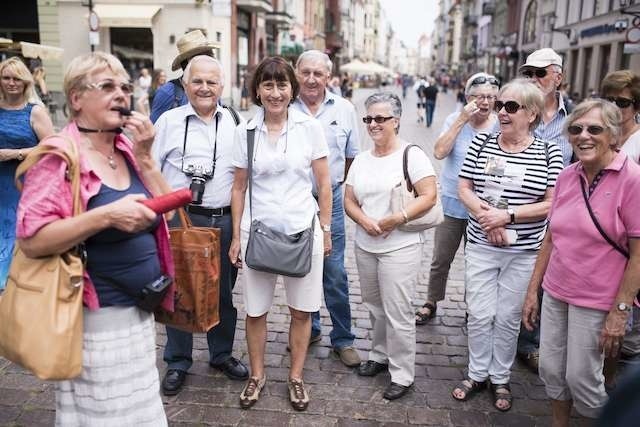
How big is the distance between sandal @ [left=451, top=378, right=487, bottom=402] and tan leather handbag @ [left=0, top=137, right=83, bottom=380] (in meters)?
2.50

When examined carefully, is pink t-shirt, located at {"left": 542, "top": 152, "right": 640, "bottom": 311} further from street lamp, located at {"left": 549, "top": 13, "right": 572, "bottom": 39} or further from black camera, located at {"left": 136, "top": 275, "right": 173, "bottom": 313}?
street lamp, located at {"left": 549, "top": 13, "right": 572, "bottom": 39}

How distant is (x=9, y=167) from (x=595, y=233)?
15.0ft

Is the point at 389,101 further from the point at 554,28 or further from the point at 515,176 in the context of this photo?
the point at 554,28

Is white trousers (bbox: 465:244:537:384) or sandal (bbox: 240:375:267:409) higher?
white trousers (bbox: 465:244:537:384)

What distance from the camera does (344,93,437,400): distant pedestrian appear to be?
359cm

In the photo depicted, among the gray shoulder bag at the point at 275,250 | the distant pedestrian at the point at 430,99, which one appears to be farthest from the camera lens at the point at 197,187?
the distant pedestrian at the point at 430,99

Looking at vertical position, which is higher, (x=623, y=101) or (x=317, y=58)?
(x=317, y=58)

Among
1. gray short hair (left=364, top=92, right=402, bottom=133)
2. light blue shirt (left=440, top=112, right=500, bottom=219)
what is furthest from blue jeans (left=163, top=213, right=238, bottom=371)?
light blue shirt (left=440, top=112, right=500, bottom=219)

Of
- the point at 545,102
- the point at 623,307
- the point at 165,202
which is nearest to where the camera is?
the point at 165,202

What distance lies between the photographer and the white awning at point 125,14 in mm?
20484

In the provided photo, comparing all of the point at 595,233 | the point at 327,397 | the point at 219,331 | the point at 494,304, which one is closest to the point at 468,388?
the point at 494,304

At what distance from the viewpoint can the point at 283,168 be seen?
11.2ft

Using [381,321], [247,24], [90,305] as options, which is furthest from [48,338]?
[247,24]

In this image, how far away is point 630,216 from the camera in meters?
2.70
